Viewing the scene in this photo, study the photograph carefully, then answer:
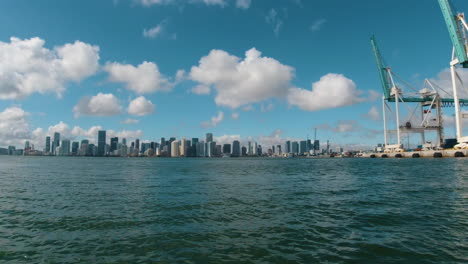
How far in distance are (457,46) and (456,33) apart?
5.03m

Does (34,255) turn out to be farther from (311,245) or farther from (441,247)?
(441,247)

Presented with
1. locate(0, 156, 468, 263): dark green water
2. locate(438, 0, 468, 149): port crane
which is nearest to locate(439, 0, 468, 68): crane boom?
locate(438, 0, 468, 149): port crane

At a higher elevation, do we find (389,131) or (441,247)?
(389,131)

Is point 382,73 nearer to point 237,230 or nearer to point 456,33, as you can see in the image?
point 456,33

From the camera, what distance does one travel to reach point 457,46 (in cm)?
9500

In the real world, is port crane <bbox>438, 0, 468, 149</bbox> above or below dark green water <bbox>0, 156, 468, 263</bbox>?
above

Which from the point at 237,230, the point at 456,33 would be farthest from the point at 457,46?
the point at 237,230

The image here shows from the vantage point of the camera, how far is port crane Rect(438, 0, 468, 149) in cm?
9444

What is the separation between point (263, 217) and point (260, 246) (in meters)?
4.90

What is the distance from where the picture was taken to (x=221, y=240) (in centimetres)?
1147

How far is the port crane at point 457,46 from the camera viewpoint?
310 ft

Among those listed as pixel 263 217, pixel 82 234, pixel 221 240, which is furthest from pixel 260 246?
pixel 82 234

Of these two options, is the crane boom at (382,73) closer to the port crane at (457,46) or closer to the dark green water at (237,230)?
the port crane at (457,46)

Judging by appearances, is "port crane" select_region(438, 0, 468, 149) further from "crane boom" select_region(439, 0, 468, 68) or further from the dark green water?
the dark green water
